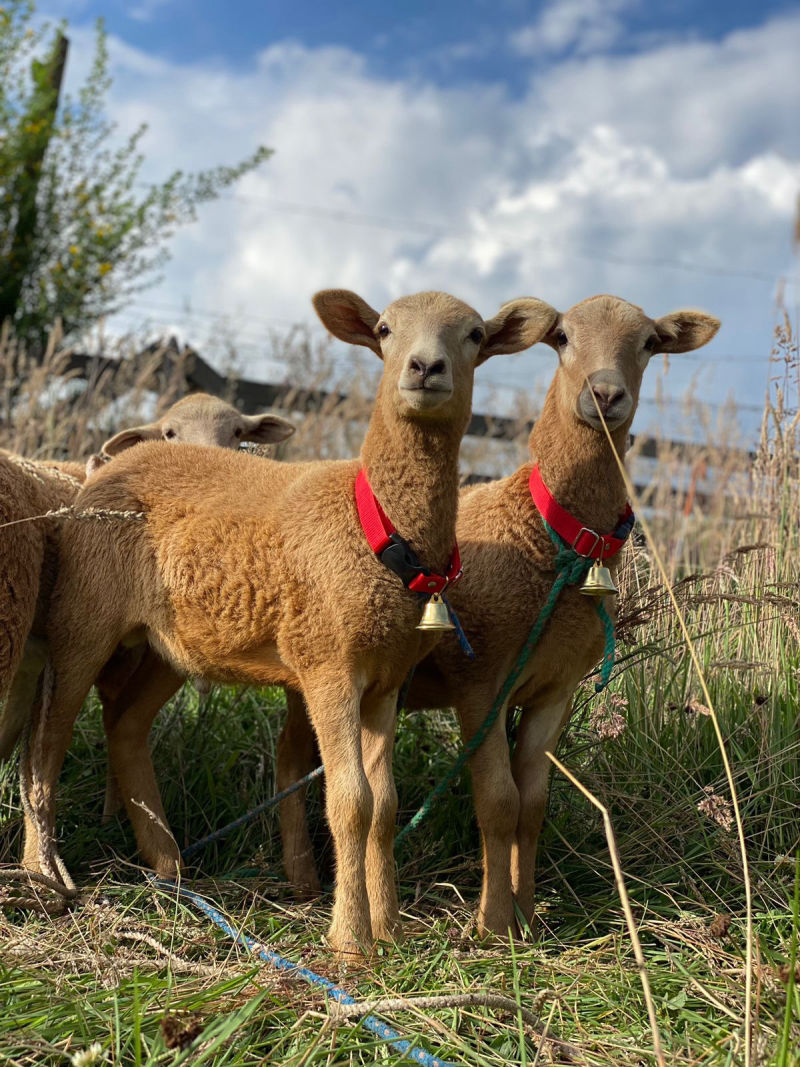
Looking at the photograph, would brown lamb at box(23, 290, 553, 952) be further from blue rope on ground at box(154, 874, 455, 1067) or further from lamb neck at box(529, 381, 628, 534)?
lamb neck at box(529, 381, 628, 534)

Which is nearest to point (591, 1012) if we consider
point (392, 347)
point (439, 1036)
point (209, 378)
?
point (439, 1036)

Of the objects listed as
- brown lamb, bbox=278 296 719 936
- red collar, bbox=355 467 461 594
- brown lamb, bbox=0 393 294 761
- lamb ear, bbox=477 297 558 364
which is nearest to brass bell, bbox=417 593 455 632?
red collar, bbox=355 467 461 594

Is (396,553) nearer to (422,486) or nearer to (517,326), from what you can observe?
(422,486)

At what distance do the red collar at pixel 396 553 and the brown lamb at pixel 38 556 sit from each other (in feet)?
3.38

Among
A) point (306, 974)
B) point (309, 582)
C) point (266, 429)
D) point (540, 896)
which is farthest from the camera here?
point (266, 429)

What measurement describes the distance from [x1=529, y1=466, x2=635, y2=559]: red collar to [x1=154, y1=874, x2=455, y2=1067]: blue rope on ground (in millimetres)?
1438

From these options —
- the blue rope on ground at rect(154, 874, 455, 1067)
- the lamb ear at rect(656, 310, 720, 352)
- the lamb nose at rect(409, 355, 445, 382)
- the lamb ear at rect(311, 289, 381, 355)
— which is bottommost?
the blue rope on ground at rect(154, 874, 455, 1067)

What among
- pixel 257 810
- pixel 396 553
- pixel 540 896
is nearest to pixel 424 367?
pixel 396 553

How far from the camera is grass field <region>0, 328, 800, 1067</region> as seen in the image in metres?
2.10

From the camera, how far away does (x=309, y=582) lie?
2807 mm

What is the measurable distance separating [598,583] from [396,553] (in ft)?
2.10

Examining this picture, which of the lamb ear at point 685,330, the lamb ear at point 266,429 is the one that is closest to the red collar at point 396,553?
the lamb ear at point 685,330

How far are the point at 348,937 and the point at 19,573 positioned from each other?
4.60 feet

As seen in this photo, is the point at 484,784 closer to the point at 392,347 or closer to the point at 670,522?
the point at 392,347
